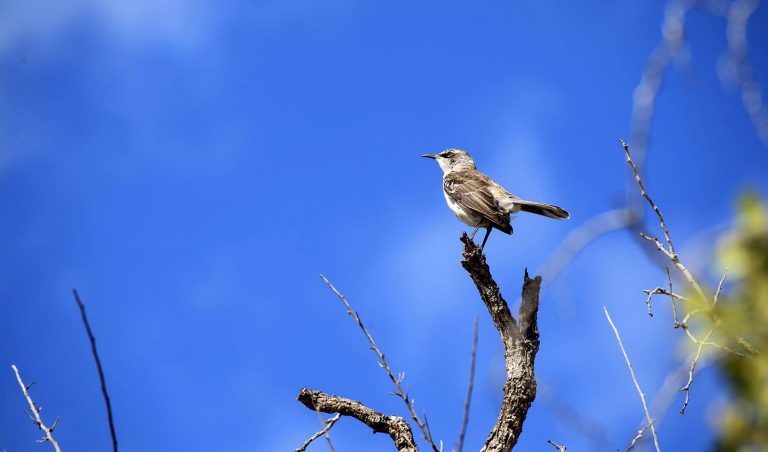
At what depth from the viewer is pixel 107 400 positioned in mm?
2344

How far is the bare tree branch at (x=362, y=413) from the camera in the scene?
212 inches

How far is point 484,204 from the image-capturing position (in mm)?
8047

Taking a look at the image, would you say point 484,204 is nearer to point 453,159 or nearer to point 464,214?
point 464,214

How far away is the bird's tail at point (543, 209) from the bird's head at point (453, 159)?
281 cm

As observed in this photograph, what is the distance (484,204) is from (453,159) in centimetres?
289

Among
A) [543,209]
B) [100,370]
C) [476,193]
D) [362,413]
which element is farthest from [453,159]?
[100,370]

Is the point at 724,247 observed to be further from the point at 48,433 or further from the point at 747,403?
the point at 48,433

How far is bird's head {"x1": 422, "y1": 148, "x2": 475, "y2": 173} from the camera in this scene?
10.7 meters

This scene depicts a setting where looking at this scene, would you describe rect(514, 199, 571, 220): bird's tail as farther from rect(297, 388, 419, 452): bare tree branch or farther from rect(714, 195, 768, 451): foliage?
rect(714, 195, 768, 451): foliage

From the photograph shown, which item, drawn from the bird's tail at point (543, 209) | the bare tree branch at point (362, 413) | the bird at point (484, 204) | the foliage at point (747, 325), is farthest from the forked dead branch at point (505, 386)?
the foliage at point (747, 325)

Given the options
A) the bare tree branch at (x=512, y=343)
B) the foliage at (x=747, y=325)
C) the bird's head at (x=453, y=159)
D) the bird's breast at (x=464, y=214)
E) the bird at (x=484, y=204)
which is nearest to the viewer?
the foliage at (x=747, y=325)

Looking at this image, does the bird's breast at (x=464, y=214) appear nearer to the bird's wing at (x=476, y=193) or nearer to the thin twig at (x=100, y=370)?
the bird's wing at (x=476, y=193)

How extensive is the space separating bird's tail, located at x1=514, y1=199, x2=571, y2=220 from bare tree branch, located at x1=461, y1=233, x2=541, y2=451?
1.72 meters

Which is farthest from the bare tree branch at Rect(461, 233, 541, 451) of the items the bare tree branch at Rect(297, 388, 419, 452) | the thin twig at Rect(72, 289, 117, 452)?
the thin twig at Rect(72, 289, 117, 452)
